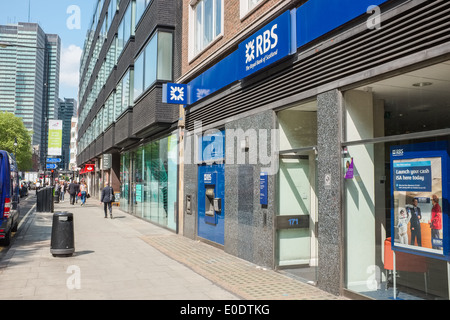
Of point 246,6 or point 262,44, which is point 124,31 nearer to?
point 246,6

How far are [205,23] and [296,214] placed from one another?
23.4 ft

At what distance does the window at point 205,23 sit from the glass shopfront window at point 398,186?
6.34m

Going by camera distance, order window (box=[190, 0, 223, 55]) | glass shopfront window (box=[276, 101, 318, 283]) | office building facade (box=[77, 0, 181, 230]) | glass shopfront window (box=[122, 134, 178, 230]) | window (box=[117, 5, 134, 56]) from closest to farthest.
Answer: glass shopfront window (box=[276, 101, 318, 283]) < window (box=[190, 0, 223, 55]) < office building facade (box=[77, 0, 181, 230]) < glass shopfront window (box=[122, 134, 178, 230]) < window (box=[117, 5, 134, 56])

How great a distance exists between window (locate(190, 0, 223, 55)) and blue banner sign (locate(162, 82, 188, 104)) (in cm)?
123

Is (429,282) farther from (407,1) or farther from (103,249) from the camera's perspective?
(103,249)

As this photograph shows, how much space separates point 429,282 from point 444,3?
130 inches

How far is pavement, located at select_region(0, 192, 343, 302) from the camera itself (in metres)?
6.30

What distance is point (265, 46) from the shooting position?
8.47 meters

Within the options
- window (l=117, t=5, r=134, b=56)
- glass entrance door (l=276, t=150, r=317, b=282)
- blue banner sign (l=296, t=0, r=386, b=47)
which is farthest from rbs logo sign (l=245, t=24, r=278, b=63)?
window (l=117, t=5, r=134, b=56)

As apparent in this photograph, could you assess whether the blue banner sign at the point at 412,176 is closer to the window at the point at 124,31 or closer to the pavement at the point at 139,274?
→ the pavement at the point at 139,274

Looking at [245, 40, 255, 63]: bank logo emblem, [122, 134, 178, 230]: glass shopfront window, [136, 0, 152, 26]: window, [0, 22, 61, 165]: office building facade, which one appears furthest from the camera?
[0, 22, 61, 165]: office building facade

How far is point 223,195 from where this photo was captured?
10992 mm

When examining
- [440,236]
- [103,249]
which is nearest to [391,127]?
[440,236]

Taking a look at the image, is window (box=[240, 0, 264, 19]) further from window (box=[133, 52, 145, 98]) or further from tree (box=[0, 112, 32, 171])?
tree (box=[0, 112, 32, 171])
